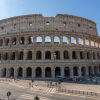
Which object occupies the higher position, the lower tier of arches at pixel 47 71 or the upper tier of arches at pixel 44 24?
the upper tier of arches at pixel 44 24

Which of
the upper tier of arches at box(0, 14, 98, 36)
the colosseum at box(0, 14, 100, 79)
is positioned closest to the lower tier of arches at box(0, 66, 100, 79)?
the colosseum at box(0, 14, 100, 79)

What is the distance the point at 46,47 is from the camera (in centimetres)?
2702

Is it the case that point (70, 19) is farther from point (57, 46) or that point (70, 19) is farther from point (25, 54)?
point (25, 54)

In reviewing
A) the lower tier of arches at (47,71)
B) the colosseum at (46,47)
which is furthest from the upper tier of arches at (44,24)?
the lower tier of arches at (47,71)

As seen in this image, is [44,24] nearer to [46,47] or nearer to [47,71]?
[46,47]

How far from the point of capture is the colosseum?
Answer: 26.9m

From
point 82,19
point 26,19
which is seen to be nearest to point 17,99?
point 26,19

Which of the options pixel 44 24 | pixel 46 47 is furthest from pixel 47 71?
pixel 44 24

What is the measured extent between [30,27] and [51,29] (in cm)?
667

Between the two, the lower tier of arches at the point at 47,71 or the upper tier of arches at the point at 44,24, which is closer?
the lower tier of arches at the point at 47,71

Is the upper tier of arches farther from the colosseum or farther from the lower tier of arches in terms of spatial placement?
the lower tier of arches

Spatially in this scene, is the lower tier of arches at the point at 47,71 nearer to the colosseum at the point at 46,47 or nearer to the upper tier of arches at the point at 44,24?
the colosseum at the point at 46,47

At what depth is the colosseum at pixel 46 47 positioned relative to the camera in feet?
88.2

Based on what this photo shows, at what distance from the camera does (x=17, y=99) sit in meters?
11.8
